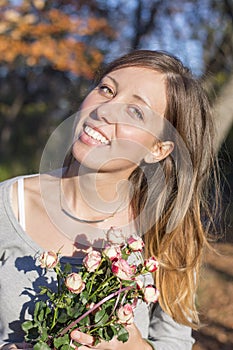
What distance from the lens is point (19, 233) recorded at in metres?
1.68

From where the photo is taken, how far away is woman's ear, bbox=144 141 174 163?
5.93ft

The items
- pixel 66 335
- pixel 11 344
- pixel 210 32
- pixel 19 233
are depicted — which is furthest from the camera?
pixel 210 32

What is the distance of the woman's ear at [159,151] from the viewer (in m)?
1.81

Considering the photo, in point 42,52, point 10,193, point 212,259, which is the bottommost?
point 212,259

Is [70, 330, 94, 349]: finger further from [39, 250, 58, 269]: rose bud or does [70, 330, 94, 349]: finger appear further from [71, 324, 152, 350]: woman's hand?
[39, 250, 58, 269]: rose bud

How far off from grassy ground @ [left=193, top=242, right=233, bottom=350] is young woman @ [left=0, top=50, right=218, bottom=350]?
2.22 metres

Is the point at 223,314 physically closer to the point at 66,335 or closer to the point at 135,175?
the point at 135,175

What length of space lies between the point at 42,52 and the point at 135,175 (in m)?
5.53

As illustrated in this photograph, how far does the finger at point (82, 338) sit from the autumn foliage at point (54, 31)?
525 cm

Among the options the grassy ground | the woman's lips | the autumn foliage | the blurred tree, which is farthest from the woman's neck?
the autumn foliage

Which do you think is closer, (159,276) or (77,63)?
(159,276)

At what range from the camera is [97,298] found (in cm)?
141

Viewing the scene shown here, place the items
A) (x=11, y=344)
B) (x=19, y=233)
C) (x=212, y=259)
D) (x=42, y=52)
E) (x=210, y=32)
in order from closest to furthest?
1. (x=11, y=344)
2. (x=19, y=233)
3. (x=212, y=259)
4. (x=210, y=32)
5. (x=42, y=52)

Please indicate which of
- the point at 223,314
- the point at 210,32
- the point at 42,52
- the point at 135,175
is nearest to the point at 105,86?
the point at 135,175
